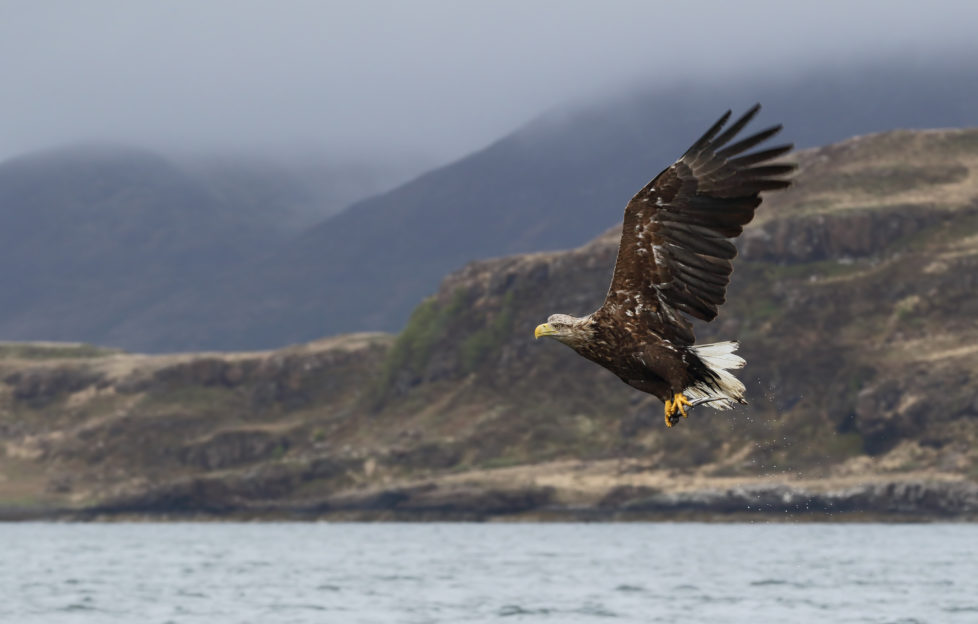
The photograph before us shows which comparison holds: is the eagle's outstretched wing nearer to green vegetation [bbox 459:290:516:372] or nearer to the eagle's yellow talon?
the eagle's yellow talon

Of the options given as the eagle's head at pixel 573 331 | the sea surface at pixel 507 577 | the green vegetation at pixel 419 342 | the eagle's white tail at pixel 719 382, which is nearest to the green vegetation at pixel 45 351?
the green vegetation at pixel 419 342

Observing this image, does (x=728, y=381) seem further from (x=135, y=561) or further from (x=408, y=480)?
(x=408, y=480)

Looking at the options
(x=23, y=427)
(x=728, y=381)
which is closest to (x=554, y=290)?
(x=23, y=427)

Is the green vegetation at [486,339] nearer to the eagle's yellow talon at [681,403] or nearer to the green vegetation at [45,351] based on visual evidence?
the green vegetation at [45,351]

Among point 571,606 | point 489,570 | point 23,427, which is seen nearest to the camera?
point 571,606

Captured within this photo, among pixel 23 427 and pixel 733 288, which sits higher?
pixel 733 288

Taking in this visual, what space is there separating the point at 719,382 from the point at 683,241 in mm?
1716

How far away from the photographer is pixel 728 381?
15.9 meters

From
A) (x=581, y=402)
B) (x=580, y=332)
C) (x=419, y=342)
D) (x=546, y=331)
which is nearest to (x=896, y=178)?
(x=581, y=402)

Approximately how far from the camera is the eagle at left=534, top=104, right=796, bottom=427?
16.1 metres

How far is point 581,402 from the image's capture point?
123 meters

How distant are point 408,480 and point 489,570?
6422 cm

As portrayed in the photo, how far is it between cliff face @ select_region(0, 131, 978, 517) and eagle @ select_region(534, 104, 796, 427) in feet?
276

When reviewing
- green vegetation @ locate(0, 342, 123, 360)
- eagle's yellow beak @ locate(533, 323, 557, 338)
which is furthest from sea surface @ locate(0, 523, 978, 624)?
green vegetation @ locate(0, 342, 123, 360)
